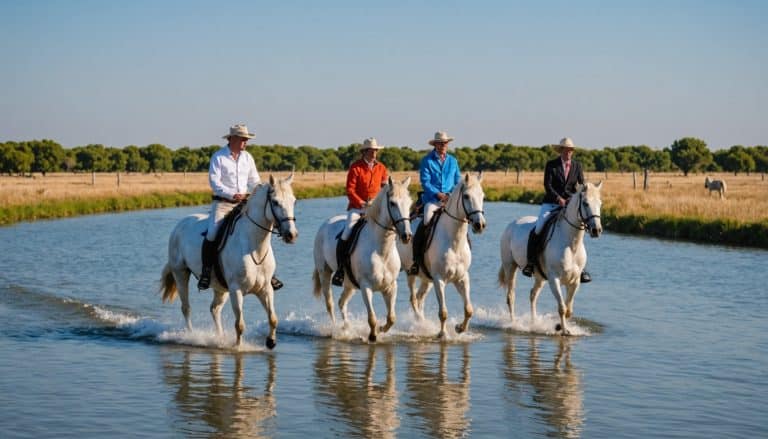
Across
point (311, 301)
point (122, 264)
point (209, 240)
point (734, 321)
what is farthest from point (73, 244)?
point (734, 321)

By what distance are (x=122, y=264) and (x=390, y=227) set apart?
13682 millimetres

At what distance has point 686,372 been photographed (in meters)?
11.3

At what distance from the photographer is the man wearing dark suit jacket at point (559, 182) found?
554 inches

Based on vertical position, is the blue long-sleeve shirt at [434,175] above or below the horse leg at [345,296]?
above

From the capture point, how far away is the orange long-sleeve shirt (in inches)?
523

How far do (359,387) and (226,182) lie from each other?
3589 millimetres

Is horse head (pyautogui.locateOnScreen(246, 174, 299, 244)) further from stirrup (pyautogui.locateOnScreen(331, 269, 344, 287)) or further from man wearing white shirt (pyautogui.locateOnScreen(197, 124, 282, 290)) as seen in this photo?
stirrup (pyautogui.locateOnScreen(331, 269, 344, 287))

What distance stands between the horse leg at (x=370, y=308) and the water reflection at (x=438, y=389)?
555 millimetres

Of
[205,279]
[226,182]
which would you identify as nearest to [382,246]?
[226,182]

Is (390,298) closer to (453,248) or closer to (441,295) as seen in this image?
(441,295)

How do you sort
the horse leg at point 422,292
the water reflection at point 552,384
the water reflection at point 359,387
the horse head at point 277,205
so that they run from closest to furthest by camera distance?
the water reflection at point 359,387
the water reflection at point 552,384
the horse head at point 277,205
the horse leg at point 422,292

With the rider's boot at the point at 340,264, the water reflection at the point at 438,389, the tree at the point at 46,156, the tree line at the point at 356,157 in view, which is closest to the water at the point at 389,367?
the water reflection at the point at 438,389

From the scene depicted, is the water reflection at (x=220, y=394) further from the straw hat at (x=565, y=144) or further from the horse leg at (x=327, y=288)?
the straw hat at (x=565, y=144)

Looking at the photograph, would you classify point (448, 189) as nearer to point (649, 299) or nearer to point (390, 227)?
point (390, 227)
